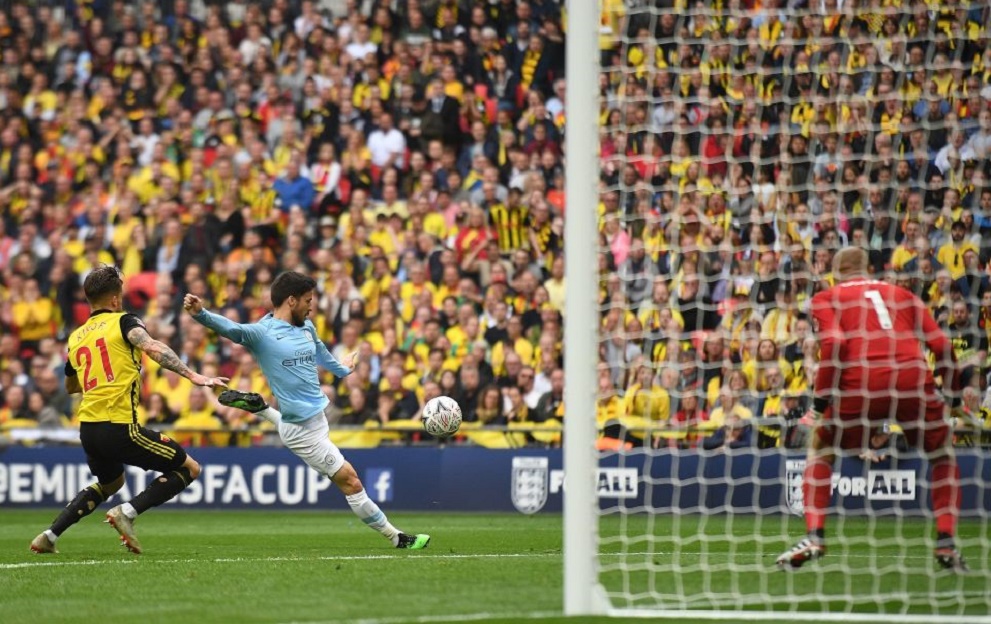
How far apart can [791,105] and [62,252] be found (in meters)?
10.6

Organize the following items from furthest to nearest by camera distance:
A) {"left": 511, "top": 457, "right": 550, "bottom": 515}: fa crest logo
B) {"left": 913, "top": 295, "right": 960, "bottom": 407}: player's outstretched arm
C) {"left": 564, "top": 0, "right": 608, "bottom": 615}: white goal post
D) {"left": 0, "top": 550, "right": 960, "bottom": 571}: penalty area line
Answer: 1. {"left": 511, "top": 457, "right": 550, "bottom": 515}: fa crest logo
2. {"left": 0, "top": 550, "right": 960, "bottom": 571}: penalty area line
3. {"left": 913, "top": 295, "right": 960, "bottom": 407}: player's outstretched arm
4. {"left": 564, "top": 0, "right": 608, "bottom": 615}: white goal post

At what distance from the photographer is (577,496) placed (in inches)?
284

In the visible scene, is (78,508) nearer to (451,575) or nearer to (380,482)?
(451,575)

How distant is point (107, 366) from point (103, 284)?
23.4 inches

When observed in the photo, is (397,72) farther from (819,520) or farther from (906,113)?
(819,520)

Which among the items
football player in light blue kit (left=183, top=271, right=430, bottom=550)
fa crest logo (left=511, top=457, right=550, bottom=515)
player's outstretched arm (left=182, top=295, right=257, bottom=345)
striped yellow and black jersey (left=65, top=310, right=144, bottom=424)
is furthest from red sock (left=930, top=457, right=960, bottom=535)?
fa crest logo (left=511, top=457, right=550, bottom=515)

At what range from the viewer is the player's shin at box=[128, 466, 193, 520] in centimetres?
1048

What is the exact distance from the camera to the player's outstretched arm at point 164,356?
31.6 ft

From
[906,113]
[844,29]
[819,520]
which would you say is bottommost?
[819,520]

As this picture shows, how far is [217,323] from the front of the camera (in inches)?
387

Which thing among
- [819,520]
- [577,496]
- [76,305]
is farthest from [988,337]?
[76,305]

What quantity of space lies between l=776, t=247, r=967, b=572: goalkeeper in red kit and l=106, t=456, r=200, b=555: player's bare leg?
14.7ft

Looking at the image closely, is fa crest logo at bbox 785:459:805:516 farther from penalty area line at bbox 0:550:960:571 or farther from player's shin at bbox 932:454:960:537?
player's shin at bbox 932:454:960:537

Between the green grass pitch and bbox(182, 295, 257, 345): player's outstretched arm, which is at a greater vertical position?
bbox(182, 295, 257, 345): player's outstretched arm
